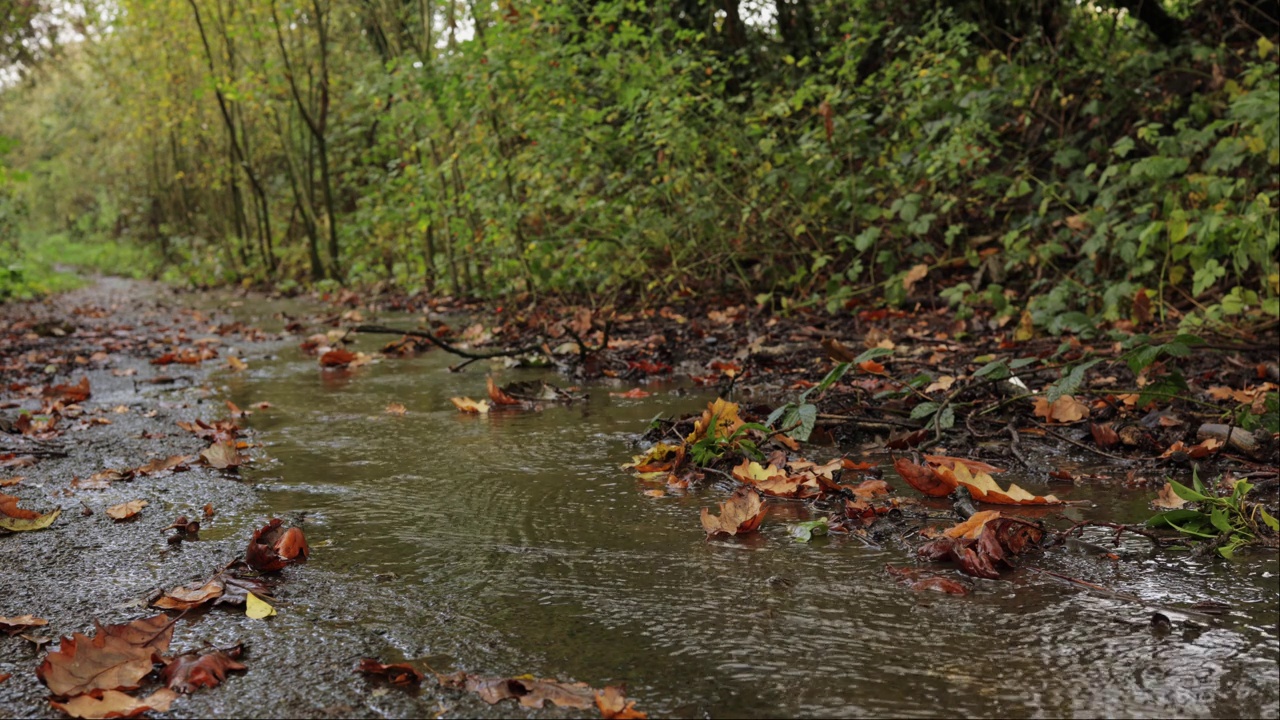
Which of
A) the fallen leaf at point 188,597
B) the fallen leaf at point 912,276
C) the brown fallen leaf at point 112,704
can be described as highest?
the fallen leaf at point 912,276

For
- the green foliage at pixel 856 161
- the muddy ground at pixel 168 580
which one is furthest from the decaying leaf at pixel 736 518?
the green foliage at pixel 856 161

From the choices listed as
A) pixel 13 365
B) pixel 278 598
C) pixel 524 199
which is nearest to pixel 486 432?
pixel 278 598

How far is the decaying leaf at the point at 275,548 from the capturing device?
1.95 m

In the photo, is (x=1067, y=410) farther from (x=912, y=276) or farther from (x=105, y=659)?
(x=912, y=276)

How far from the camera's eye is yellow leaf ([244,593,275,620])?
67.1 inches

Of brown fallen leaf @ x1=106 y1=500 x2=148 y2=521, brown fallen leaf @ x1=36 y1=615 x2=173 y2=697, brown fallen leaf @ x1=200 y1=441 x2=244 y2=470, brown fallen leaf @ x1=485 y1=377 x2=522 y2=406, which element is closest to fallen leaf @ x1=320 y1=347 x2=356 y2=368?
brown fallen leaf @ x1=485 y1=377 x2=522 y2=406

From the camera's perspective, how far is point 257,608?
5.63ft

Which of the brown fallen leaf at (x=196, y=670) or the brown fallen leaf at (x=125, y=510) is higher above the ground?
the brown fallen leaf at (x=196, y=670)

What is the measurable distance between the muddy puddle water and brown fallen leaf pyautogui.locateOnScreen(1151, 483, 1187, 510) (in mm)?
46

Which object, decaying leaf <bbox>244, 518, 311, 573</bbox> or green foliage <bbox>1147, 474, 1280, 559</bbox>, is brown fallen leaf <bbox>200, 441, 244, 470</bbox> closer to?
decaying leaf <bbox>244, 518, 311, 573</bbox>

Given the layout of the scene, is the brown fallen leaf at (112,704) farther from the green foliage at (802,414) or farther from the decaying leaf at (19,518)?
the green foliage at (802,414)

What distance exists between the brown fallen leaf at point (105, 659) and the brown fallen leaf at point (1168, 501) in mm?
2086

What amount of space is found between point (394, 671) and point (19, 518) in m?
1.40

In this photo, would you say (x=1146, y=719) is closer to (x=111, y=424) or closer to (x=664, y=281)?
(x=111, y=424)
